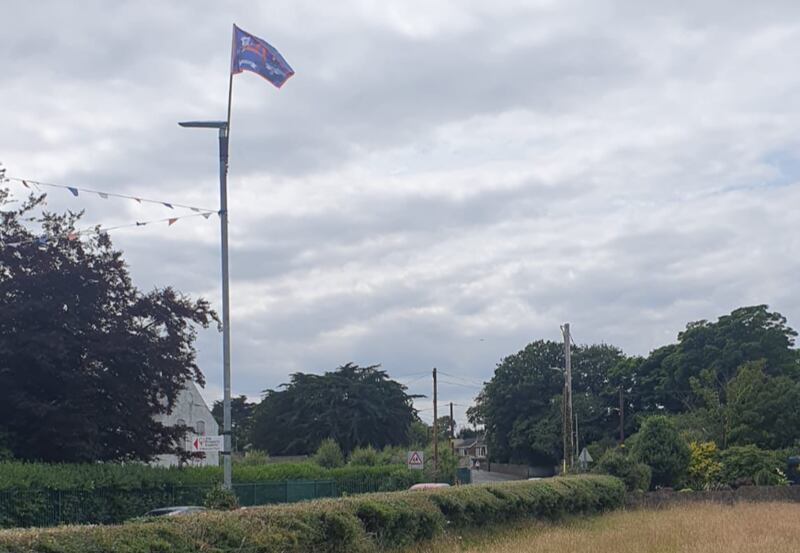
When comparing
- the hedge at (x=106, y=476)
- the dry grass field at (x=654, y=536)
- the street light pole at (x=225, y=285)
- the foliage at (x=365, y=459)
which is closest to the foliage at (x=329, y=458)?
the foliage at (x=365, y=459)

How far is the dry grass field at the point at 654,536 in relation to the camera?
68.2 feet

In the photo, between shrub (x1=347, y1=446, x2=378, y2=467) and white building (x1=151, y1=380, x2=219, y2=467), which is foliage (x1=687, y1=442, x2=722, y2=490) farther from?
white building (x1=151, y1=380, x2=219, y2=467)

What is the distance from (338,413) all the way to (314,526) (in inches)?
2742

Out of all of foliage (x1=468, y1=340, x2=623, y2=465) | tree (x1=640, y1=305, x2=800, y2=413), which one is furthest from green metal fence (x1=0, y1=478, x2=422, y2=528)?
foliage (x1=468, y1=340, x2=623, y2=465)

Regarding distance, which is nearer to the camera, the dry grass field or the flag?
the dry grass field

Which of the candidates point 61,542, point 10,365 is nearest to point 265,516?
point 61,542

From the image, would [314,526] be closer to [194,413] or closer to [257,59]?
[257,59]

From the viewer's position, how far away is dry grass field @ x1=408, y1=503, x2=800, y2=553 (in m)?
20.8

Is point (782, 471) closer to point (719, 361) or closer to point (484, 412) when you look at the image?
point (719, 361)

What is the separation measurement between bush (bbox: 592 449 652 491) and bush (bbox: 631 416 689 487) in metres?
4.60

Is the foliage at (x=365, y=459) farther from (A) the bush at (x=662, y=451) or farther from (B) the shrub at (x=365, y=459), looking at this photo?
(A) the bush at (x=662, y=451)

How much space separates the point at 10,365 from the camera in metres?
34.0

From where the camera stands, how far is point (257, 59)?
23750 mm

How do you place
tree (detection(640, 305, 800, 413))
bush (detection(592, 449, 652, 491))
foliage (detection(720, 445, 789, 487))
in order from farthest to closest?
1. tree (detection(640, 305, 800, 413))
2. foliage (detection(720, 445, 789, 487))
3. bush (detection(592, 449, 652, 491))
